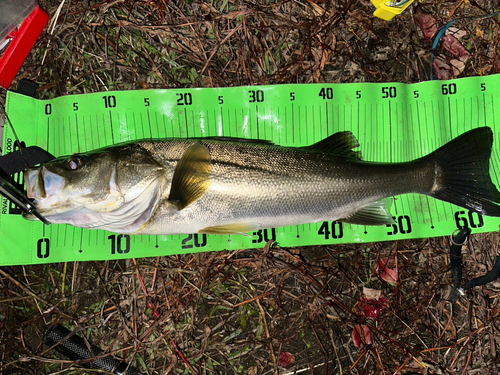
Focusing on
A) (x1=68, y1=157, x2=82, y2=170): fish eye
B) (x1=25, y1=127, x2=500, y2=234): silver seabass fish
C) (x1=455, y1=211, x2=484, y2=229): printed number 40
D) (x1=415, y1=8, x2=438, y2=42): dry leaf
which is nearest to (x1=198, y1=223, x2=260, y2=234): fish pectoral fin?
(x1=25, y1=127, x2=500, y2=234): silver seabass fish

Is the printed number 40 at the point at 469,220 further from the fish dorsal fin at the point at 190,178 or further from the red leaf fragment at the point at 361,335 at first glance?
the fish dorsal fin at the point at 190,178

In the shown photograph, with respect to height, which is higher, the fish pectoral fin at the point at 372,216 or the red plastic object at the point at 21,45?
the red plastic object at the point at 21,45

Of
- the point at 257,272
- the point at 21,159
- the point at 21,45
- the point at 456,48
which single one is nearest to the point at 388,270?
the point at 257,272

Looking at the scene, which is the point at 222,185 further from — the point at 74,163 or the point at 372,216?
the point at 372,216

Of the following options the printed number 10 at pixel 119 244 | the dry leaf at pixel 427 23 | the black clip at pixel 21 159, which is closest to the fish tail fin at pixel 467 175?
the dry leaf at pixel 427 23

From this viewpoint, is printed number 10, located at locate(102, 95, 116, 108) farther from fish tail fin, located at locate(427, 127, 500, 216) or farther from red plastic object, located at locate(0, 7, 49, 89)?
fish tail fin, located at locate(427, 127, 500, 216)

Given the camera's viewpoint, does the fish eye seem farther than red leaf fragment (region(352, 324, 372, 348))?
No

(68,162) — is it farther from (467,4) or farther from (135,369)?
(467,4)
